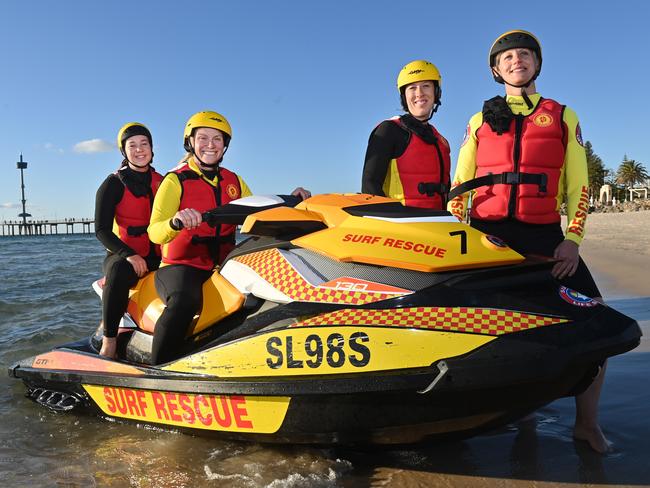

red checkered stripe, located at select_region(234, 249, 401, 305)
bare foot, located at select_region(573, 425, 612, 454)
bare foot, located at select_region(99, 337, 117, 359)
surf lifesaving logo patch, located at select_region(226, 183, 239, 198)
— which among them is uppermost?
surf lifesaving logo patch, located at select_region(226, 183, 239, 198)

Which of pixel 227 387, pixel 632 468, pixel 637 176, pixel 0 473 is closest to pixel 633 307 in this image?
pixel 632 468

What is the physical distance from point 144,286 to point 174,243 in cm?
44

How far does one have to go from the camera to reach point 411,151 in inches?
128

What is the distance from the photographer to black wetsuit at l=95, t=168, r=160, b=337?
3354mm

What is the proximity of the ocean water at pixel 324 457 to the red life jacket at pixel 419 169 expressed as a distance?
1.37 metres

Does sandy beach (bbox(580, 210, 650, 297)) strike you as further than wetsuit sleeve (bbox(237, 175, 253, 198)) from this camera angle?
Yes

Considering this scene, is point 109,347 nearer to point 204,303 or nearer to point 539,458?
point 204,303

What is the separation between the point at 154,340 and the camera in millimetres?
2885

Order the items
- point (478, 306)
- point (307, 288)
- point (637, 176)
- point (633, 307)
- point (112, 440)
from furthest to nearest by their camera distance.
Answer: point (637, 176) → point (633, 307) → point (112, 440) → point (307, 288) → point (478, 306)

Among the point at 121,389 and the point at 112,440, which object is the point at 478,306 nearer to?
the point at 121,389

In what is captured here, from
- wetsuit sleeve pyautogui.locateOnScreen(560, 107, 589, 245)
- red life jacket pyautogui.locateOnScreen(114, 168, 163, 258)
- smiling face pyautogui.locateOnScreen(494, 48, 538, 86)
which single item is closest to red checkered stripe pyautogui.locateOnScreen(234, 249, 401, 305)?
wetsuit sleeve pyautogui.locateOnScreen(560, 107, 589, 245)

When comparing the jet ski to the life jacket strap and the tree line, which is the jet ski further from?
the tree line

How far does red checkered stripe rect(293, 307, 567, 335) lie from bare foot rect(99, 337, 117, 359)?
190 cm

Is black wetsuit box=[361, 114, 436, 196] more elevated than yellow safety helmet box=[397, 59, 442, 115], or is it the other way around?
yellow safety helmet box=[397, 59, 442, 115]
